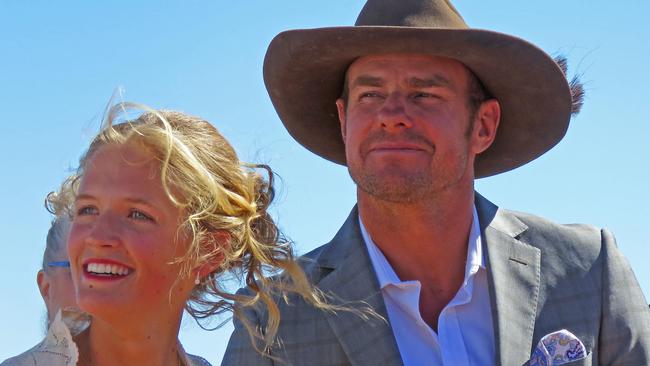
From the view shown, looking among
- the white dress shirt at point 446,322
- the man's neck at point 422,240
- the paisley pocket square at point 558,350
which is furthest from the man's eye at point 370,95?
the paisley pocket square at point 558,350

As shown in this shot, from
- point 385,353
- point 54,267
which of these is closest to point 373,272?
point 385,353

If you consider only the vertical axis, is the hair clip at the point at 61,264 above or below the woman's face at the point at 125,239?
above

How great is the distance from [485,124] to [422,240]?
0.64 m

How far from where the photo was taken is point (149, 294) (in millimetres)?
4922

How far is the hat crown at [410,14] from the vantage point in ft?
17.6

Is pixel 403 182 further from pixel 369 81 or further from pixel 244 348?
pixel 244 348

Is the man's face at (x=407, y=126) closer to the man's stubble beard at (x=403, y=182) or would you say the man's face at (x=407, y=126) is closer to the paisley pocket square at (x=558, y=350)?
the man's stubble beard at (x=403, y=182)

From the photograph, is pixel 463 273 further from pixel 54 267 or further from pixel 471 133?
pixel 54 267

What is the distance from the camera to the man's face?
5.21m

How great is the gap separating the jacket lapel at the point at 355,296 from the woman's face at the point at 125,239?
59 centimetres

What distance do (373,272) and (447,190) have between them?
476mm

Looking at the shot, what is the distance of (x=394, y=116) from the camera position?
17.1 feet

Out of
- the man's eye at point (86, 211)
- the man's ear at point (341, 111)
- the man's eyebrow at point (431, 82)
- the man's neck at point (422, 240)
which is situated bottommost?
the man's neck at point (422, 240)

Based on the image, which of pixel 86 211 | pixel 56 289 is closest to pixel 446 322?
pixel 86 211
